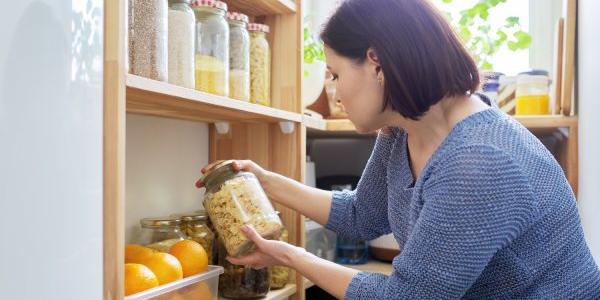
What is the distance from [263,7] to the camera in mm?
1476

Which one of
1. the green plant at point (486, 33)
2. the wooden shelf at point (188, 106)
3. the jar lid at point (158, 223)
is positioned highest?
the green plant at point (486, 33)

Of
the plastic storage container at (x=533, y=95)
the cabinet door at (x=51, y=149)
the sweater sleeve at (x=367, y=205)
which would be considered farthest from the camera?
the plastic storage container at (x=533, y=95)

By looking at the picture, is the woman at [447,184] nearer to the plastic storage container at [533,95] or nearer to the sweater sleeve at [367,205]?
the sweater sleeve at [367,205]

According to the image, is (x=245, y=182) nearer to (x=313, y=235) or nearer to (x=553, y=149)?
(x=313, y=235)

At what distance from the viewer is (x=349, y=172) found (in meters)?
2.30

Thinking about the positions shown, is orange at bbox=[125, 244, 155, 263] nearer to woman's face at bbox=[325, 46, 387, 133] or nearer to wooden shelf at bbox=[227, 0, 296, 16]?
woman's face at bbox=[325, 46, 387, 133]

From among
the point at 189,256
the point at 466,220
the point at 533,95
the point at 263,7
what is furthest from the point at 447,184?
the point at 533,95

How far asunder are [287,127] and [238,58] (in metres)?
0.28

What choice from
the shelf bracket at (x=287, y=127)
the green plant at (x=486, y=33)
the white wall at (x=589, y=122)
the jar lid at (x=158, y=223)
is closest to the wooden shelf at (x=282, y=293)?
the jar lid at (x=158, y=223)

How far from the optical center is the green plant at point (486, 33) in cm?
218

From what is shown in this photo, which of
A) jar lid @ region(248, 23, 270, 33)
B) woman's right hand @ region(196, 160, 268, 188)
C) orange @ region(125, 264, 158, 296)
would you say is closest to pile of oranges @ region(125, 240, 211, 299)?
orange @ region(125, 264, 158, 296)

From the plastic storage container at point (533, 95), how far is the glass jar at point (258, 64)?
83 centimetres

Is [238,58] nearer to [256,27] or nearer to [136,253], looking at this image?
[256,27]

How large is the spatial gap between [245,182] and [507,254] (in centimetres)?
43
